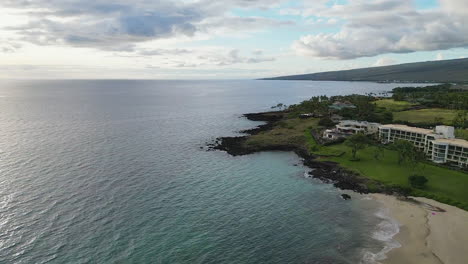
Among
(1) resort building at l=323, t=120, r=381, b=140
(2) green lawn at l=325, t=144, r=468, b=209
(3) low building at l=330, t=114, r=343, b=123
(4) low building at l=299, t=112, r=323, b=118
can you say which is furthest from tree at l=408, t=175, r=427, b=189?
(4) low building at l=299, t=112, r=323, b=118

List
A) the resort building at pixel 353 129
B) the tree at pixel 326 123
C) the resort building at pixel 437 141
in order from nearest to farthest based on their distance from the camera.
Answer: the resort building at pixel 437 141, the resort building at pixel 353 129, the tree at pixel 326 123

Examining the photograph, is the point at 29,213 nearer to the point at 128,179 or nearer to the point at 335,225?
the point at 128,179

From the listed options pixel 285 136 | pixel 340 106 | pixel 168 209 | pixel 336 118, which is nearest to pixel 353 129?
pixel 285 136

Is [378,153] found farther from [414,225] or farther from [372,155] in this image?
[414,225]

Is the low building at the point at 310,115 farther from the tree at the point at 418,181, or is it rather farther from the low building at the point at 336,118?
the tree at the point at 418,181

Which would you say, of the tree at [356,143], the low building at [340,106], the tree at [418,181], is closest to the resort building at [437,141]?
the tree at [356,143]

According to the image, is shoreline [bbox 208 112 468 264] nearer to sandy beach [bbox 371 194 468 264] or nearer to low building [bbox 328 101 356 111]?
sandy beach [bbox 371 194 468 264]

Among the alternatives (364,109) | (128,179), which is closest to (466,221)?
(128,179)
